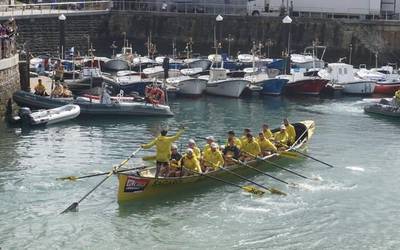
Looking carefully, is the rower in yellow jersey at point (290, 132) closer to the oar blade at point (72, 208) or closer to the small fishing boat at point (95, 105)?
the small fishing boat at point (95, 105)

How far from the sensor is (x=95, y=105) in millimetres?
41969

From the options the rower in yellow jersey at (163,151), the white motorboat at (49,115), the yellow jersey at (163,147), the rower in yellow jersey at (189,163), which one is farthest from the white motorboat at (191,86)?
the yellow jersey at (163,147)

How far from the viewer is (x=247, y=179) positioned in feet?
92.4

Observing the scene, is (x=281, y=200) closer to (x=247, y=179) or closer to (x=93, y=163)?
(x=247, y=179)

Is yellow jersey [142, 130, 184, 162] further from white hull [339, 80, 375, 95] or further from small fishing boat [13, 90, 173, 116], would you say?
white hull [339, 80, 375, 95]

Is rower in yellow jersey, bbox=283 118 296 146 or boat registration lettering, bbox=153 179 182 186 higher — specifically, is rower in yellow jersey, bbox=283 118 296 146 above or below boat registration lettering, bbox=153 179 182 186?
above

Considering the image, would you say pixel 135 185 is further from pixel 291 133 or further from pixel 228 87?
pixel 228 87

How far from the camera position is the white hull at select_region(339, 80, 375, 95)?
52.8 m

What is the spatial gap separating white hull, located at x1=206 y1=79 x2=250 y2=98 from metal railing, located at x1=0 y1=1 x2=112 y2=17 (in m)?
18.6

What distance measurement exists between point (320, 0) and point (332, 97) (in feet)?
59.7

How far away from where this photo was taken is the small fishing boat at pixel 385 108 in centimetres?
4358

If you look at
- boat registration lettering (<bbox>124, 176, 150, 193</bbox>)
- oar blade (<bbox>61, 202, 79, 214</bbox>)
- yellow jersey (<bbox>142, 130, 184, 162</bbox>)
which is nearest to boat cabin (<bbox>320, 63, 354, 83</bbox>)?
yellow jersey (<bbox>142, 130, 184, 162</bbox>)

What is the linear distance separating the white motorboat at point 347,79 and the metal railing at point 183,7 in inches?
747

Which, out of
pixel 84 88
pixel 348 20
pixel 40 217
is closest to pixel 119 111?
pixel 84 88
